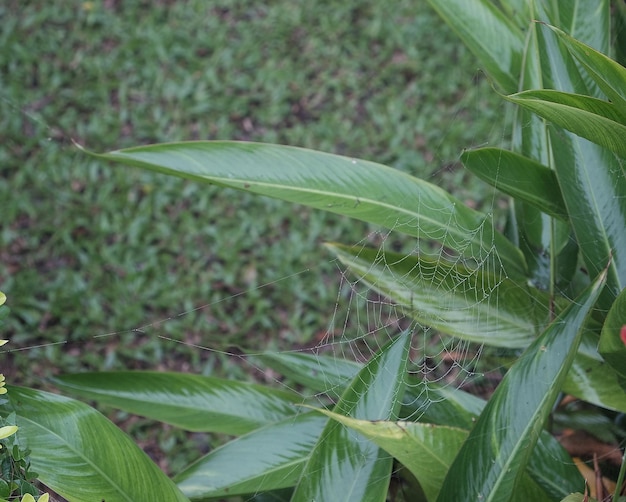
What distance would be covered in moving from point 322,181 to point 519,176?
354 millimetres

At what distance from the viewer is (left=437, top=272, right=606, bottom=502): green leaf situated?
1.01 metres

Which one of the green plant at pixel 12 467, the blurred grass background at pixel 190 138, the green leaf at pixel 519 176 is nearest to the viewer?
the green plant at pixel 12 467

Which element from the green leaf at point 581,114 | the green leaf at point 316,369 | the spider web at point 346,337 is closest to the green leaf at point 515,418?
the green leaf at point 581,114

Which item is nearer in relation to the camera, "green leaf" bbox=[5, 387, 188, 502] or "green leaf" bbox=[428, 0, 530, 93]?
"green leaf" bbox=[5, 387, 188, 502]

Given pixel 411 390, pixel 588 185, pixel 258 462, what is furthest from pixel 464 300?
pixel 258 462

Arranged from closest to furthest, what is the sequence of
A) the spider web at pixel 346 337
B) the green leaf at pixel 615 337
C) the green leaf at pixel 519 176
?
the green leaf at pixel 615 337, the green leaf at pixel 519 176, the spider web at pixel 346 337

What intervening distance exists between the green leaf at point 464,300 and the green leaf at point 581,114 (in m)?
0.40

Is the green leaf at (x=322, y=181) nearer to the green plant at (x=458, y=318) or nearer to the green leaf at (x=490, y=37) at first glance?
the green plant at (x=458, y=318)

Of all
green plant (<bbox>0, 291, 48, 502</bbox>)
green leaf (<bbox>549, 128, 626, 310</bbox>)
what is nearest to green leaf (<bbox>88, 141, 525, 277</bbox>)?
green leaf (<bbox>549, 128, 626, 310</bbox>)

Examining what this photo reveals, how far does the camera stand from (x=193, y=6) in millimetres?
3736

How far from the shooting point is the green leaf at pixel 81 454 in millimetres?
955

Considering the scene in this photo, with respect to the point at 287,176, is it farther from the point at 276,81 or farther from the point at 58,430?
the point at 276,81

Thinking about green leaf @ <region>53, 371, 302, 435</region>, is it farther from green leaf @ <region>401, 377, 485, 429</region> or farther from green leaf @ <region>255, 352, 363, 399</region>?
green leaf @ <region>401, 377, 485, 429</region>

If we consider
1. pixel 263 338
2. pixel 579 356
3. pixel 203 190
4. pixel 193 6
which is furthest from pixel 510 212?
pixel 193 6
